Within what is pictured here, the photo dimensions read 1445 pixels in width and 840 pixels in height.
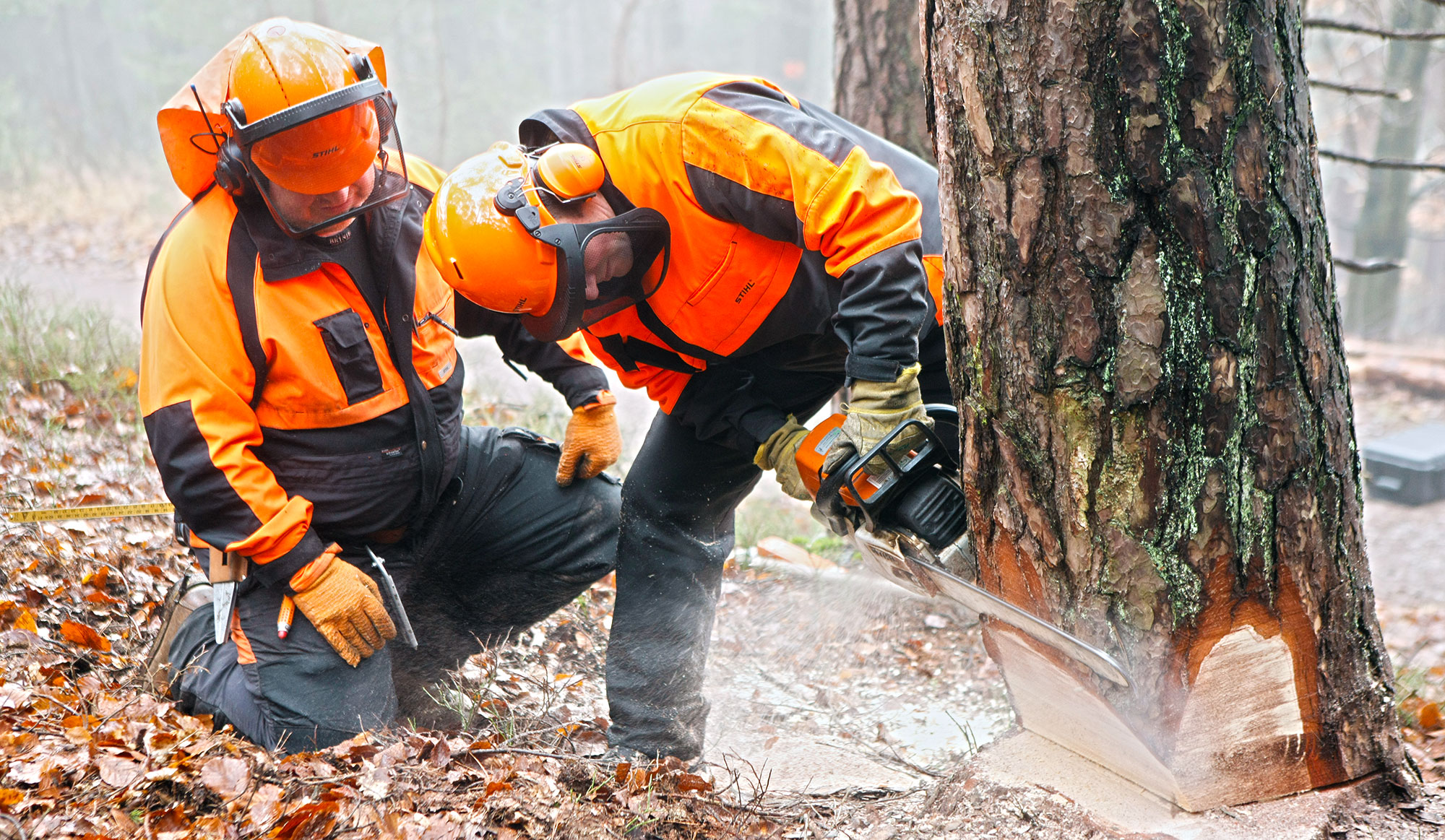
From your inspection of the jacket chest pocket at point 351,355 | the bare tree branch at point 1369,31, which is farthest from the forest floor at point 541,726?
the bare tree branch at point 1369,31

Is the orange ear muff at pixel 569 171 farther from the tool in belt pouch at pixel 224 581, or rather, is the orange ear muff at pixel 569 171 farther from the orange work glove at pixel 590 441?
the tool in belt pouch at pixel 224 581

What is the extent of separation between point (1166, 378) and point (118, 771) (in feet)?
7.18

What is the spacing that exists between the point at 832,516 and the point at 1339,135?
2547 cm

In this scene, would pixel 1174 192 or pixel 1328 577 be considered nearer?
pixel 1174 192

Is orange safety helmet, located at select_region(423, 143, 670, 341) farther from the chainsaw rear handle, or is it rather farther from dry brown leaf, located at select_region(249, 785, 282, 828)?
dry brown leaf, located at select_region(249, 785, 282, 828)

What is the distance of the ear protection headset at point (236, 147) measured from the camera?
100 inches

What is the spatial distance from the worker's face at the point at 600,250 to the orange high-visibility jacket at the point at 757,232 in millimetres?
76

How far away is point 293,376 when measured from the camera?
108 inches

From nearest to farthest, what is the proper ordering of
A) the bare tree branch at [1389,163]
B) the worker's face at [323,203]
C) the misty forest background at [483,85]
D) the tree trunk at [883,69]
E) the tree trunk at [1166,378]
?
the tree trunk at [1166,378] → the worker's face at [323,203] → the bare tree branch at [1389,163] → the tree trunk at [883,69] → the misty forest background at [483,85]

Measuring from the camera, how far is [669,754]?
302 centimetres

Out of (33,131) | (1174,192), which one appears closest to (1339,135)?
(1174,192)

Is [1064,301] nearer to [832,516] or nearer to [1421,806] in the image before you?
[832,516]

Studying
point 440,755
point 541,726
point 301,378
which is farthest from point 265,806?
point 301,378

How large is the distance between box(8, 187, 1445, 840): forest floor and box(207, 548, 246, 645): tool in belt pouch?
0.27 metres
